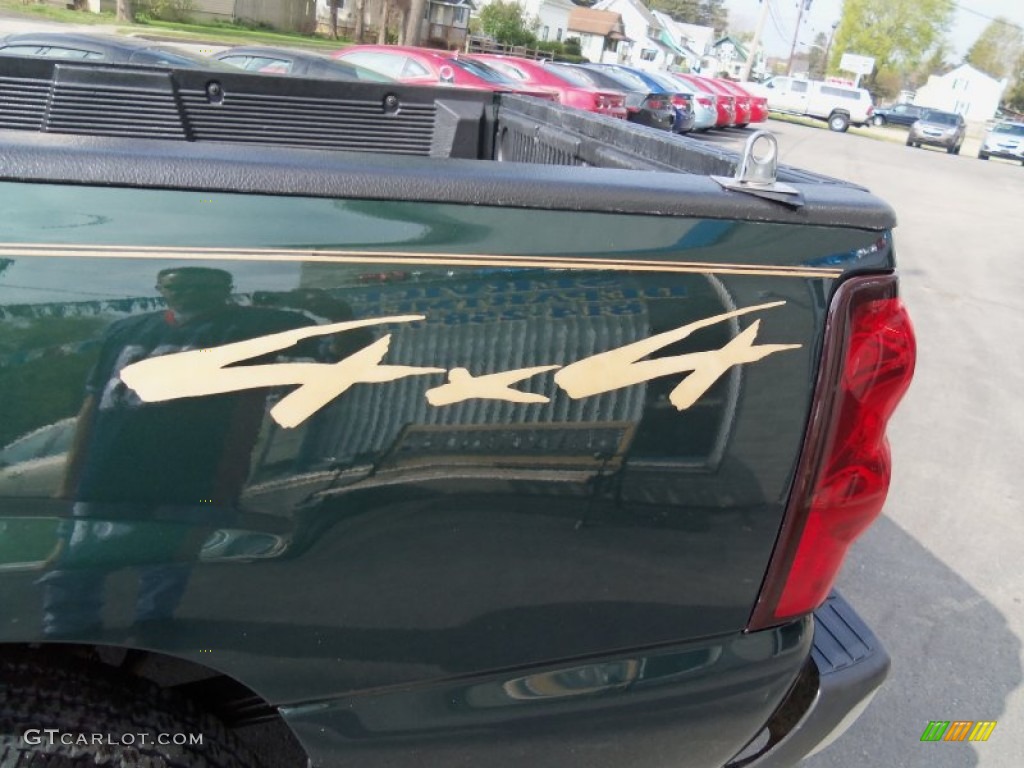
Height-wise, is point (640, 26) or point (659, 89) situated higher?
point (640, 26)

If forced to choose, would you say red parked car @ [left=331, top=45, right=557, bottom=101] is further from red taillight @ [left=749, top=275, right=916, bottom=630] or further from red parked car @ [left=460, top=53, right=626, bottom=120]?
red taillight @ [left=749, top=275, right=916, bottom=630]

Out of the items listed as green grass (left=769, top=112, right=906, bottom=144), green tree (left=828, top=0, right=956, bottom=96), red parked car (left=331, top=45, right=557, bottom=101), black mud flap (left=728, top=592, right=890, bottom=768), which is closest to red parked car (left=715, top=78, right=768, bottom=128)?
green grass (left=769, top=112, right=906, bottom=144)

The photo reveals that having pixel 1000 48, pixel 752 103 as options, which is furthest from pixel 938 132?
pixel 1000 48

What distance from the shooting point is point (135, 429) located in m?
1.24

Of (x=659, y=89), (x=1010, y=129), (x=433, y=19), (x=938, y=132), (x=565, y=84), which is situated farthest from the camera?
(x=433, y=19)

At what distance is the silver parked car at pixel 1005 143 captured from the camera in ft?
111

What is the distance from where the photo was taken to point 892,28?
7738 cm

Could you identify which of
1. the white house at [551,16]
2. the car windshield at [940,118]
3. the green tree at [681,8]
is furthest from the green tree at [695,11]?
the car windshield at [940,118]

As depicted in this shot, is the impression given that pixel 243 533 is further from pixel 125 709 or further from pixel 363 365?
pixel 125 709

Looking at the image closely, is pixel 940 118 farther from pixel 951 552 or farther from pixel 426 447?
pixel 426 447

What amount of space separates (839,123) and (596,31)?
117 feet

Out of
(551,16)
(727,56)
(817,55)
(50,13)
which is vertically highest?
(817,55)

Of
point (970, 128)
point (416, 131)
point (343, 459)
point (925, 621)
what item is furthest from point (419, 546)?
point (970, 128)

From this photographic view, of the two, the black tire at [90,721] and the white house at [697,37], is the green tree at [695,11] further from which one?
the black tire at [90,721]
